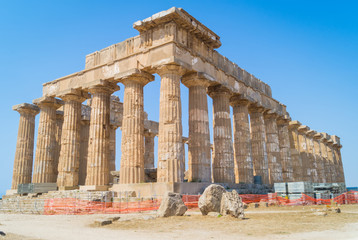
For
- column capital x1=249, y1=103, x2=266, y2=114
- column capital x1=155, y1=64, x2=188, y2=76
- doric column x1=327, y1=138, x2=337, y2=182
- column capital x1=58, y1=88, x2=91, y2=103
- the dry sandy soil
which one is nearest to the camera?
the dry sandy soil

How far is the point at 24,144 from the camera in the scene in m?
27.5

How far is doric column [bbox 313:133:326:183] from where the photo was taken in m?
42.0

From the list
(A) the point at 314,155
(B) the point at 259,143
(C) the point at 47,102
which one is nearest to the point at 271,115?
(B) the point at 259,143

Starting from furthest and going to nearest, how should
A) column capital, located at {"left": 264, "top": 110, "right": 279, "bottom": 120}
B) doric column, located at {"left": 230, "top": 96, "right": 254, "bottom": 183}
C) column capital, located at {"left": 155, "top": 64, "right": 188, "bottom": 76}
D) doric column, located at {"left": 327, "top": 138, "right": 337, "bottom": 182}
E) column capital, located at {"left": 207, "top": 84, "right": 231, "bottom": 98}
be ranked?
doric column, located at {"left": 327, "top": 138, "right": 337, "bottom": 182}
column capital, located at {"left": 264, "top": 110, "right": 279, "bottom": 120}
doric column, located at {"left": 230, "top": 96, "right": 254, "bottom": 183}
column capital, located at {"left": 207, "top": 84, "right": 231, "bottom": 98}
column capital, located at {"left": 155, "top": 64, "right": 188, "bottom": 76}

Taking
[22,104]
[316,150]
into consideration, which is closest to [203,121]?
[22,104]

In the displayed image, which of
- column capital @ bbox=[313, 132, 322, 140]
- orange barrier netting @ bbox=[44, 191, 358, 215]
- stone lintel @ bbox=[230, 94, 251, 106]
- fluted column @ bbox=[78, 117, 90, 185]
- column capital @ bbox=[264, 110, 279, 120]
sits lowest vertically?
orange barrier netting @ bbox=[44, 191, 358, 215]

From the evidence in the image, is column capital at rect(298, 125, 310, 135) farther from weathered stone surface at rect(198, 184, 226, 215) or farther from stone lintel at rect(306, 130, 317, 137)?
weathered stone surface at rect(198, 184, 226, 215)

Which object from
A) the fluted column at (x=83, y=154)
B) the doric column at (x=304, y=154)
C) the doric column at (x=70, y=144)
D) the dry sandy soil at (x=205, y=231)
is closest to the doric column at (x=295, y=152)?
the doric column at (x=304, y=154)

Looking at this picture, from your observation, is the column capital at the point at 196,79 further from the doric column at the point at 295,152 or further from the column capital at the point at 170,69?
the doric column at the point at 295,152

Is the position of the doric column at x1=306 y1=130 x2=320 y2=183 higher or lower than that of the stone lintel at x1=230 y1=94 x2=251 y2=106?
lower

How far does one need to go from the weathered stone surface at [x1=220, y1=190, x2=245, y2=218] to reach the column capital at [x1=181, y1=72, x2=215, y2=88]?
Answer: 34.4ft

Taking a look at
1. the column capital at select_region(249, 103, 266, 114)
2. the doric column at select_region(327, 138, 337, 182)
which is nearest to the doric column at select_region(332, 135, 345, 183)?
the doric column at select_region(327, 138, 337, 182)

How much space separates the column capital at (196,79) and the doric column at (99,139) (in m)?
5.56

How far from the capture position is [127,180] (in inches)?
744
